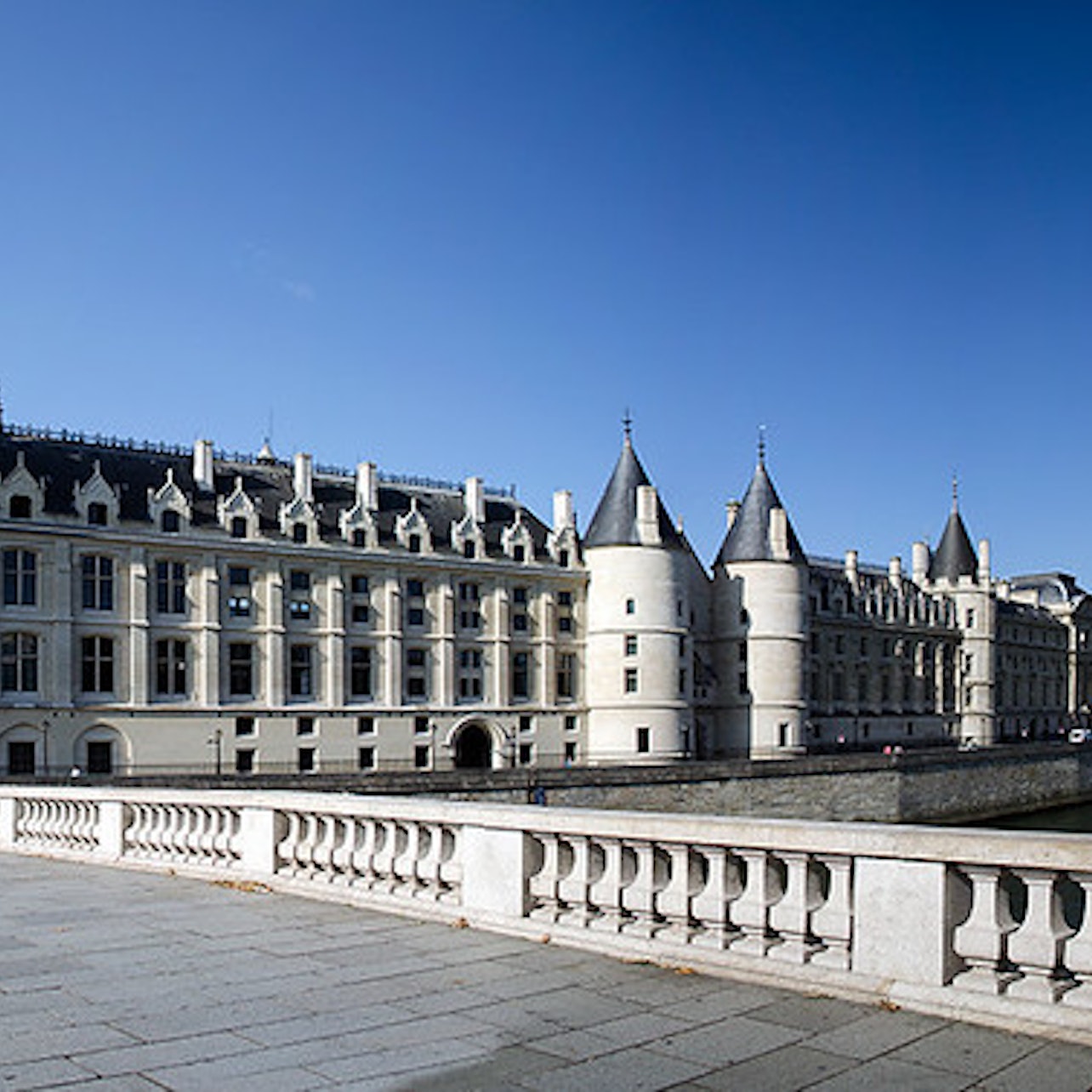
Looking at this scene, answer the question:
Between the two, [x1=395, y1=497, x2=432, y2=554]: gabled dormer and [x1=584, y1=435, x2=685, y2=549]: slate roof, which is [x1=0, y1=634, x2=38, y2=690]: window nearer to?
[x1=395, y1=497, x2=432, y2=554]: gabled dormer

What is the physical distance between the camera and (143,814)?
1652cm

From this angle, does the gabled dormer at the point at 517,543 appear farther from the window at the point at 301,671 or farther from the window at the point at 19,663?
the window at the point at 19,663

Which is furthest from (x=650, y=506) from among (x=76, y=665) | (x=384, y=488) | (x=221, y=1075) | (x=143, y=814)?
(x=221, y=1075)

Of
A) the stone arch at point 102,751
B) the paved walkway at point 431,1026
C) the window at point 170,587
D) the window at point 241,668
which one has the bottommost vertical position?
the stone arch at point 102,751

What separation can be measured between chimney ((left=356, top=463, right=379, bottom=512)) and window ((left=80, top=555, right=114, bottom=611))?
13033 millimetres

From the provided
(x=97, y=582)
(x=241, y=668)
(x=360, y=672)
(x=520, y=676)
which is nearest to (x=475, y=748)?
(x=520, y=676)

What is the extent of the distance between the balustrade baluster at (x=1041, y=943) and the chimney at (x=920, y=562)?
10286 centimetres

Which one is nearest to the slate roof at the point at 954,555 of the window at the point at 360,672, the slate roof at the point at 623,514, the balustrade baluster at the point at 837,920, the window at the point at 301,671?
the slate roof at the point at 623,514

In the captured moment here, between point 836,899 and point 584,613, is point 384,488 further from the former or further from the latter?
point 836,899

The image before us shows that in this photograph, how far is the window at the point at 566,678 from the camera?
2729 inches

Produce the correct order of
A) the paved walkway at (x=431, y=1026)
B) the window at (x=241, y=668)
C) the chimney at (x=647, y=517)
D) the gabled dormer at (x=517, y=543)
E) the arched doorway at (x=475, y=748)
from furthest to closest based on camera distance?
the chimney at (x=647, y=517) < the gabled dormer at (x=517, y=543) < the arched doorway at (x=475, y=748) < the window at (x=241, y=668) < the paved walkway at (x=431, y=1026)

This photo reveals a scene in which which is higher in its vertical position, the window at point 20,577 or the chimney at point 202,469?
the chimney at point 202,469

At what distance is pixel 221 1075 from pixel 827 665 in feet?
278

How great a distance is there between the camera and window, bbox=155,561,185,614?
55562 millimetres
